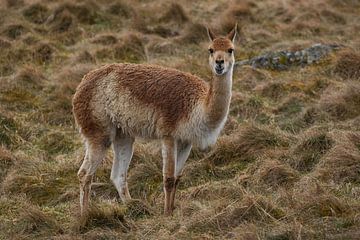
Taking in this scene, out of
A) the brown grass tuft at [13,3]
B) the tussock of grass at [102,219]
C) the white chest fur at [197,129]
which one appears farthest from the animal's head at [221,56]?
the brown grass tuft at [13,3]

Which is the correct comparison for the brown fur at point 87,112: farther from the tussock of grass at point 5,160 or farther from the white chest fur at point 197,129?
the tussock of grass at point 5,160

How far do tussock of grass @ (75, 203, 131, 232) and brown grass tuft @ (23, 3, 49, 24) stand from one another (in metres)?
9.74

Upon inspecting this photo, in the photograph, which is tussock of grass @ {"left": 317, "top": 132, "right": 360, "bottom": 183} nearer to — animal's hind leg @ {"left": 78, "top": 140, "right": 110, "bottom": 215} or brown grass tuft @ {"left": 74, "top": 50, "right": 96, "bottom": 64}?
animal's hind leg @ {"left": 78, "top": 140, "right": 110, "bottom": 215}

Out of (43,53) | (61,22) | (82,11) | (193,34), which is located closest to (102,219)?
(43,53)

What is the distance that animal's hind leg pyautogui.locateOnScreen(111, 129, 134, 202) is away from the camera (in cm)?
805

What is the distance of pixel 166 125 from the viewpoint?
24.6ft

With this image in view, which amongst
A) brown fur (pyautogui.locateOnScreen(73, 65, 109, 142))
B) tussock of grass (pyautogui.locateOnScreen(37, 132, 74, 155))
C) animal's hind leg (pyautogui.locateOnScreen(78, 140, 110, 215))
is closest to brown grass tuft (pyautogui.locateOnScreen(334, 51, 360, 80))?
tussock of grass (pyautogui.locateOnScreen(37, 132, 74, 155))

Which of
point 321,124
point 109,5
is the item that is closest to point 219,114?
point 321,124

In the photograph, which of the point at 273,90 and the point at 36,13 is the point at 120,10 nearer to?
the point at 36,13

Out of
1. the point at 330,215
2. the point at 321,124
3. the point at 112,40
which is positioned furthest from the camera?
the point at 112,40

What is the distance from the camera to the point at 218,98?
23.6 feet

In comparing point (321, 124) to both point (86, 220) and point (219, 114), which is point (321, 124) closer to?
point (219, 114)

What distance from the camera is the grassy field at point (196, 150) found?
257 inches

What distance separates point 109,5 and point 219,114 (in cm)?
1019
